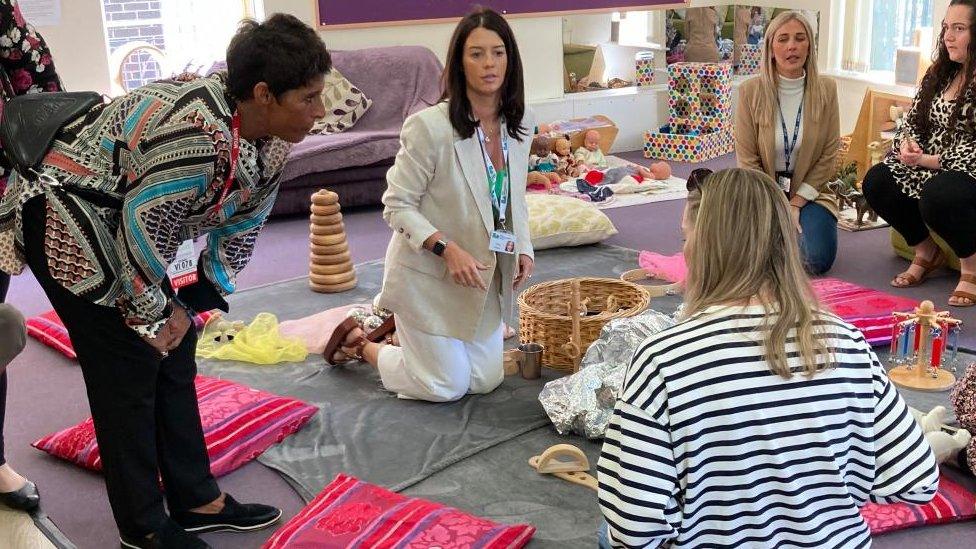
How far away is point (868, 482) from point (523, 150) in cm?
186

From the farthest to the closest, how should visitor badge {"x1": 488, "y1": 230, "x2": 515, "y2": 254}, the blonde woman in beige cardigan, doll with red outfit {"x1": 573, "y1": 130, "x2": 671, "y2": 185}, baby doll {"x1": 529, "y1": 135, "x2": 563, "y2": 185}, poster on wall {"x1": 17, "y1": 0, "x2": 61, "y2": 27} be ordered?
baby doll {"x1": 529, "y1": 135, "x2": 563, "y2": 185}
doll with red outfit {"x1": 573, "y1": 130, "x2": 671, "y2": 185}
poster on wall {"x1": 17, "y1": 0, "x2": 61, "y2": 27}
the blonde woman in beige cardigan
visitor badge {"x1": 488, "y1": 230, "x2": 515, "y2": 254}

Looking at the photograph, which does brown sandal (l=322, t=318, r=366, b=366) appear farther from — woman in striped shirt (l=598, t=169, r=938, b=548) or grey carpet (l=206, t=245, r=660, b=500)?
woman in striped shirt (l=598, t=169, r=938, b=548)

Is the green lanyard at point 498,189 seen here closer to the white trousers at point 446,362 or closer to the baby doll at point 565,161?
the white trousers at point 446,362

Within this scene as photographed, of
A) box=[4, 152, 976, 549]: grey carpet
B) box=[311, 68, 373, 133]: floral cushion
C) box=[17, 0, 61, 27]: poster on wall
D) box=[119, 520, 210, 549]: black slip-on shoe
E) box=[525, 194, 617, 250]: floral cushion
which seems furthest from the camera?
box=[311, 68, 373, 133]: floral cushion

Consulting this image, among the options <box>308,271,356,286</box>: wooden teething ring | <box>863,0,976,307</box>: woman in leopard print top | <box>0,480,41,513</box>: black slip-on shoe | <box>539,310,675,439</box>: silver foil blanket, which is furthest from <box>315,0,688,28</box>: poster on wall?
<box>0,480,41,513</box>: black slip-on shoe

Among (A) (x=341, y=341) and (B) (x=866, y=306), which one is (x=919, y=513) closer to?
(B) (x=866, y=306)

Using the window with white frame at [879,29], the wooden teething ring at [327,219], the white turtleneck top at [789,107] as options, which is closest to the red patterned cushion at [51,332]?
the wooden teething ring at [327,219]

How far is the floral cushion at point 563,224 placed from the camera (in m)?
5.00

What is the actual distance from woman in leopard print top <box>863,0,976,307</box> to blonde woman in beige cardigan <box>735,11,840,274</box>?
0.99 ft

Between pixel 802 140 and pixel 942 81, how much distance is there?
616 mm

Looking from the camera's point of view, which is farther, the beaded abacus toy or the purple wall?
the purple wall

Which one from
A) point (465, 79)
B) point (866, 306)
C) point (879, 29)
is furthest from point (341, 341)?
point (879, 29)

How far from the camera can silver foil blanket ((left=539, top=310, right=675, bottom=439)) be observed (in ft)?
9.99

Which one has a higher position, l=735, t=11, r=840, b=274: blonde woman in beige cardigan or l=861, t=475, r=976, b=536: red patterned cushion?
l=735, t=11, r=840, b=274: blonde woman in beige cardigan
